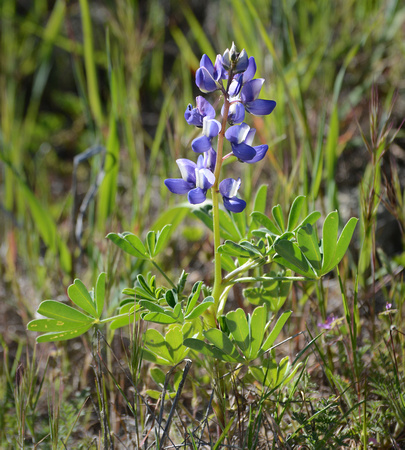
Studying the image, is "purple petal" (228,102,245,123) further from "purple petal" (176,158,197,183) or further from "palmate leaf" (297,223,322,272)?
"palmate leaf" (297,223,322,272)

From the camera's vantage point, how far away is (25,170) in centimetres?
262

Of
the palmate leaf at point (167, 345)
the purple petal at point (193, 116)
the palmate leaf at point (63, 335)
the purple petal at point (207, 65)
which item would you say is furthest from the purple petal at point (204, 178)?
the palmate leaf at point (63, 335)

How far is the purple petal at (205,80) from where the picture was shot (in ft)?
3.16

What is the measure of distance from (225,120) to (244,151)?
0.26ft

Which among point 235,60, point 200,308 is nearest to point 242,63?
point 235,60

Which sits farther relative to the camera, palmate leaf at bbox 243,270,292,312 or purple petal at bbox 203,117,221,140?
palmate leaf at bbox 243,270,292,312

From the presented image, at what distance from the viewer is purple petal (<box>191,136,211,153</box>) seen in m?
0.94

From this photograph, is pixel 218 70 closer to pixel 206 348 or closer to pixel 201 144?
pixel 201 144

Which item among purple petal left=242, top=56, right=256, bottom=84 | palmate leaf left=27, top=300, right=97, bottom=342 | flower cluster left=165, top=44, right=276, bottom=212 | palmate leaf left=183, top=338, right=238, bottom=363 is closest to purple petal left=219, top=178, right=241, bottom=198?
flower cluster left=165, top=44, right=276, bottom=212

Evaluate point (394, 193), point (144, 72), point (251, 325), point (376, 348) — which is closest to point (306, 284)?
point (376, 348)

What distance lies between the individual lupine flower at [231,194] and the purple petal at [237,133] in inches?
3.4

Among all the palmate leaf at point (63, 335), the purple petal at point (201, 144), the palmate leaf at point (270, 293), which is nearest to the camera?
the purple petal at point (201, 144)

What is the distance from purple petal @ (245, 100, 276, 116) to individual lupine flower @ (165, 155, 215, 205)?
0.15 m

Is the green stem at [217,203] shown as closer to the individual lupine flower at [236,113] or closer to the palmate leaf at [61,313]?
the individual lupine flower at [236,113]
